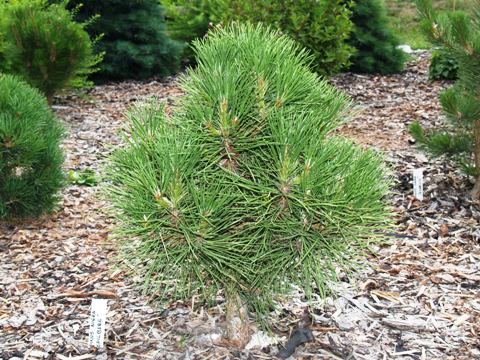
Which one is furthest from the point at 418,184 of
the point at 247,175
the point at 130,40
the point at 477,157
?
the point at 130,40

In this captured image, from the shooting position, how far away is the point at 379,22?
8.98 metres

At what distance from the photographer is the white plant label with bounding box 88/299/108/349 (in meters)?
2.87

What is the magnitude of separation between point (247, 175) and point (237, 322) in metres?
0.69

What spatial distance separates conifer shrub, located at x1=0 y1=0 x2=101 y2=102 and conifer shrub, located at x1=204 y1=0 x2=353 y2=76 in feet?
4.89

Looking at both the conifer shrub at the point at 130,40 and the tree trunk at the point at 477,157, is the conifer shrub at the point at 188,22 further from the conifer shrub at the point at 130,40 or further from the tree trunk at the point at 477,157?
the tree trunk at the point at 477,157

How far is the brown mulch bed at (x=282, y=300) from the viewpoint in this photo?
2.98 m

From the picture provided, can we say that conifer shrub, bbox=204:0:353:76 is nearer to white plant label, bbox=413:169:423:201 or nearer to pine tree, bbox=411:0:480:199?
pine tree, bbox=411:0:480:199

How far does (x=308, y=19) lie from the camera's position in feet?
23.5

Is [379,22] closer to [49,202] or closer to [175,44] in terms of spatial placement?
[175,44]

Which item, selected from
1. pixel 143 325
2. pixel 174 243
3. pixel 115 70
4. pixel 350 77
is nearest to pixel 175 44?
pixel 115 70

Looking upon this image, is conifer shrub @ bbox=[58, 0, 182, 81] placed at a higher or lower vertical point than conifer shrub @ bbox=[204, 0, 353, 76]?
lower

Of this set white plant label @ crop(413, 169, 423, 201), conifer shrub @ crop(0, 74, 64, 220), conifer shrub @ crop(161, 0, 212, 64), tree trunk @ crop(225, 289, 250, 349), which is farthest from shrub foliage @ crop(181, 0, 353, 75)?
tree trunk @ crop(225, 289, 250, 349)

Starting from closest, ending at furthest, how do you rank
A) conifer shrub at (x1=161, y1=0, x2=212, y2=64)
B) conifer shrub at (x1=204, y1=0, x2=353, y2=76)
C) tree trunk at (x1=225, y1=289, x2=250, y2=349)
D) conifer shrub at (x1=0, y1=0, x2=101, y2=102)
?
1. tree trunk at (x1=225, y1=289, x2=250, y2=349)
2. conifer shrub at (x1=0, y1=0, x2=101, y2=102)
3. conifer shrub at (x1=204, y1=0, x2=353, y2=76)
4. conifer shrub at (x1=161, y1=0, x2=212, y2=64)

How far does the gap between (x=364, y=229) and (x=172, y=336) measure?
3.32 feet
